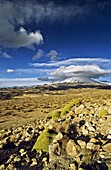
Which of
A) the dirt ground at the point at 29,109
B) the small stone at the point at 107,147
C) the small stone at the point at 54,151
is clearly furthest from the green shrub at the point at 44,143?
the dirt ground at the point at 29,109

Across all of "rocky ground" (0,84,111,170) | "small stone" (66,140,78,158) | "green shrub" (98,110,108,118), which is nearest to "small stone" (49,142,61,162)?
"rocky ground" (0,84,111,170)

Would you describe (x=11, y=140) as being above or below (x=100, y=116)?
below

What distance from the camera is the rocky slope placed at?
7.93m

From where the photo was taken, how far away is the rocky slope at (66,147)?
7.93 metres

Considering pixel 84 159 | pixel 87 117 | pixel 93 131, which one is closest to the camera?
pixel 84 159

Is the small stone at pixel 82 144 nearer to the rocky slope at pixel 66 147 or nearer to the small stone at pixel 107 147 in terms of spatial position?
the rocky slope at pixel 66 147

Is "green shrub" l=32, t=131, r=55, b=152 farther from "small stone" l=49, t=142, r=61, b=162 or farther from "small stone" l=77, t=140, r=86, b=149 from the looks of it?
"small stone" l=77, t=140, r=86, b=149

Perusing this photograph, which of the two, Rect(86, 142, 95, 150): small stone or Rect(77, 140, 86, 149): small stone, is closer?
Rect(86, 142, 95, 150): small stone

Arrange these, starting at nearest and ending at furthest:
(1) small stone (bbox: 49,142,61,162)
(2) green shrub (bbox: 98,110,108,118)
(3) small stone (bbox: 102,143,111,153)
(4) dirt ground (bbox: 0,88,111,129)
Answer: (3) small stone (bbox: 102,143,111,153), (1) small stone (bbox: 49,142,61,162), (2) green shrub (bbox: 98,110,108,118), (4) dirt ground (bbox: 0,88,111,129)

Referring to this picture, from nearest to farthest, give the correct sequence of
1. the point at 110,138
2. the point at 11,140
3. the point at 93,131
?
the point at 110,138 < the point at 93,131 < the point at 11,140

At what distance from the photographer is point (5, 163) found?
928 centimetres

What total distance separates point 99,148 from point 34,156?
107 inches

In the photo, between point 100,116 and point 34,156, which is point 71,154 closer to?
point 34,156

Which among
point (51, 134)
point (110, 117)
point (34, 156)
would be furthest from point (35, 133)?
point (110, 117)
